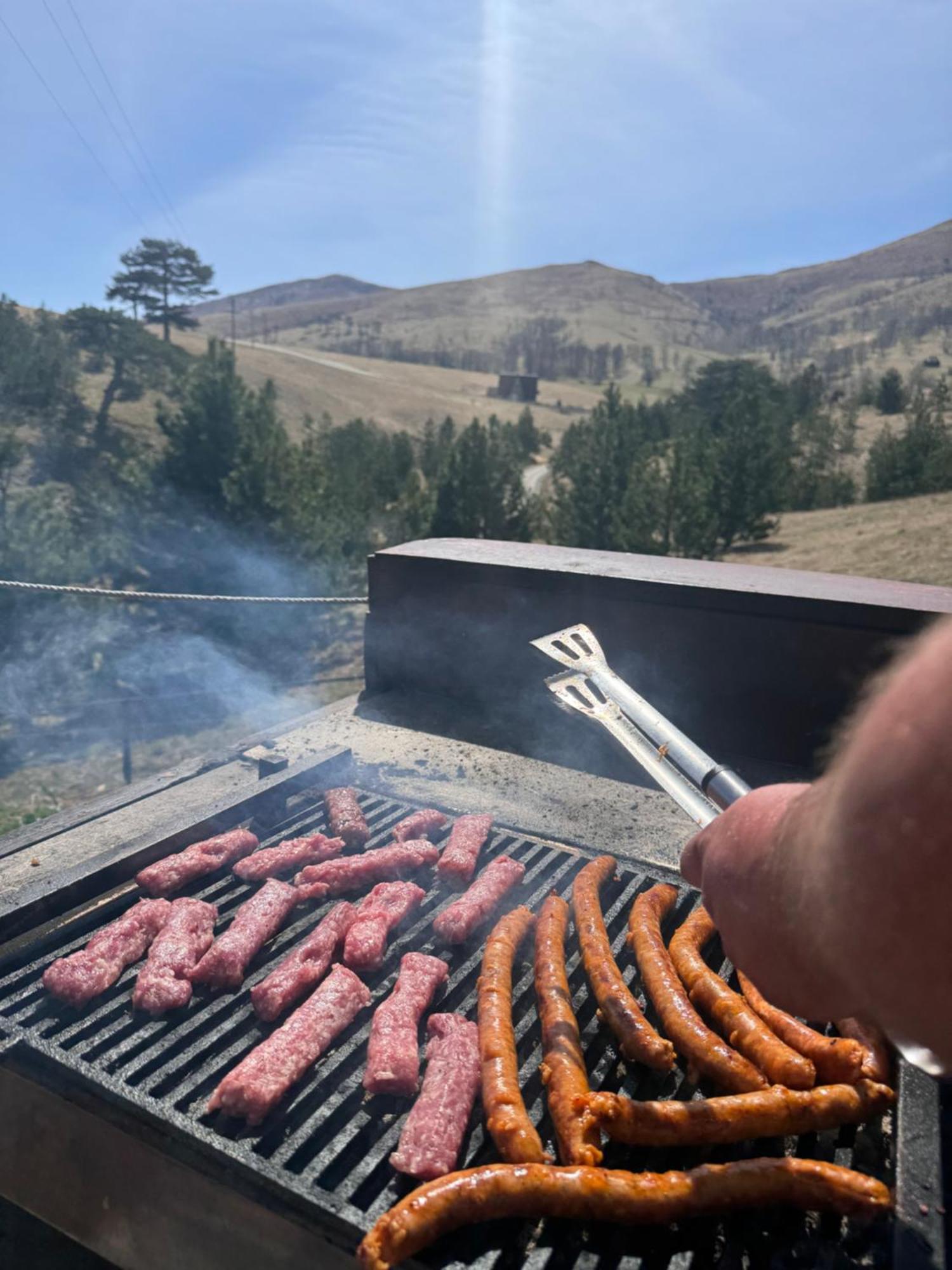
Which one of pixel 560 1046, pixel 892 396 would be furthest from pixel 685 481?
pixel 892 396

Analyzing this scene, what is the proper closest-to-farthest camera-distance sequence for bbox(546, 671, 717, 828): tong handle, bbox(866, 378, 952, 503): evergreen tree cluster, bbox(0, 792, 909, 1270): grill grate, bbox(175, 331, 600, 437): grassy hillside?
1. bbox(0, 792, 909, 1270): grill grate
2. bbox(546, 671, 717, 828): tong handle
3. bbox(866, 378, 952, 503): evergreen tree cluster
4. bbox(175, 331, 600, 437): grassy hillside

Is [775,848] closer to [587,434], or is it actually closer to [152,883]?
[152,883]

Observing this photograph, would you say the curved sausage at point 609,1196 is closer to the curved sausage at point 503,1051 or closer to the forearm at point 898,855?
the curved sausage at point 503,1051

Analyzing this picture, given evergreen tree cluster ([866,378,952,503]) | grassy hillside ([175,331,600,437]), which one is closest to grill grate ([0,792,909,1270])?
evergreen tree cluster ([866,378,952,503])

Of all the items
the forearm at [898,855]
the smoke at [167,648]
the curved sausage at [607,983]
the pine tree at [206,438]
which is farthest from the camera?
the pine tree at [206,438]

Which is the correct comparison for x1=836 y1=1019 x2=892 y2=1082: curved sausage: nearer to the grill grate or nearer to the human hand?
the grill grate

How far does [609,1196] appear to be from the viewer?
5.71 feet

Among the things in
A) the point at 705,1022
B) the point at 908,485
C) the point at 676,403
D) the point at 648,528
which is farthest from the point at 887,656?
the point at 676,403

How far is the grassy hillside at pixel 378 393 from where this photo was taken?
5403cm

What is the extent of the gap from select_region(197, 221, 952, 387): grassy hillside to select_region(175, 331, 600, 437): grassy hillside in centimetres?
2141

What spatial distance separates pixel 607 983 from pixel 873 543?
21209 mm

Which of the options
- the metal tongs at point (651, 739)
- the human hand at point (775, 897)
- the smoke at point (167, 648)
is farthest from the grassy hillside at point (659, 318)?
the human hand at point (775, 897)

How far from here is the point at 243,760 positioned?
4.71 metres

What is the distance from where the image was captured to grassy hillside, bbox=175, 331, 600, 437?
2127 inches
